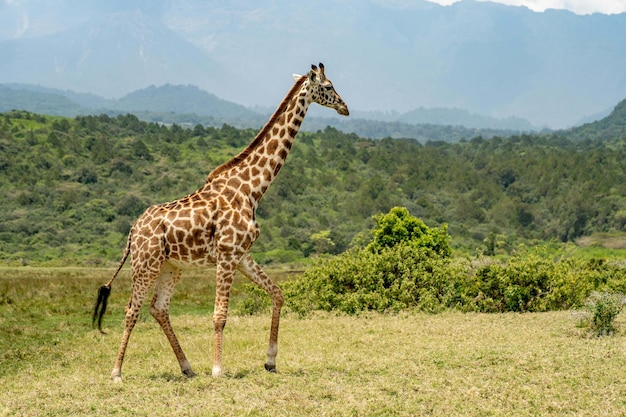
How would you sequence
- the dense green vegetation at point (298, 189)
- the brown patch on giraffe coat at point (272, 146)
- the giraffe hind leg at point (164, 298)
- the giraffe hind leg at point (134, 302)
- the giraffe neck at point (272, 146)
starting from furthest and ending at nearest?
the dense green vegetation at point (298, 189)
the brown patch on giraffe coat at point (272, 146)
the giraffe neck at point (272, 146)
the giraffe hind leg at point (164, 298)
the giraffe hind leg at point (134, 302)

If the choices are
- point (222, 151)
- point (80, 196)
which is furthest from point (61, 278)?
point (222, 151)

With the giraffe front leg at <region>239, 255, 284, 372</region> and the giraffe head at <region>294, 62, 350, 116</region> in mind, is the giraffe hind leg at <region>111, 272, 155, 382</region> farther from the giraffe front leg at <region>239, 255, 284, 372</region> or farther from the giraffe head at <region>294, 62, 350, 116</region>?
the giraffe head at <region>294, 62, 350, 116</region>

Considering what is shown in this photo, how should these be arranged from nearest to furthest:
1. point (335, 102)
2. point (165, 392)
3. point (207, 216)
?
1. point (165, 392)
2. point (207, 216)
3. point (335, 102)

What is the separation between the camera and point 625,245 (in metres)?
67.6

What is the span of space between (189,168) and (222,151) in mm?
11835

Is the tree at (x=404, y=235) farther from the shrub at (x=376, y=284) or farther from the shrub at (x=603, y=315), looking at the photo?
the shrub at (x=603, y=315)

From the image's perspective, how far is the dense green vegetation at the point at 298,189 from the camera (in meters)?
69.0

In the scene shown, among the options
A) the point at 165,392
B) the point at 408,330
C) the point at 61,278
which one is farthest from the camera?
the point at 61,278

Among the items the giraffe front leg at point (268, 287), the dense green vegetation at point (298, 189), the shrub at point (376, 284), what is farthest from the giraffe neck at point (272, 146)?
the dense green vegetation at point (298, 189)

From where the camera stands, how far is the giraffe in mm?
10500

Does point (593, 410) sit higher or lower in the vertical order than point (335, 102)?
lower

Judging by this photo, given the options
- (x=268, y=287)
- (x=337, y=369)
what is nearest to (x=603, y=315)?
(x=337, y=369)

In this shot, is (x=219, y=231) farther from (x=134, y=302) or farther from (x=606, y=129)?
(x=606, y=129)

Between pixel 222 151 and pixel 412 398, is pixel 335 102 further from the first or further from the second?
pixel 222 151
